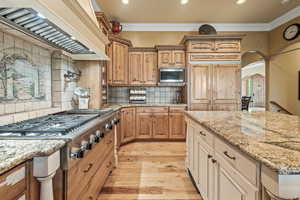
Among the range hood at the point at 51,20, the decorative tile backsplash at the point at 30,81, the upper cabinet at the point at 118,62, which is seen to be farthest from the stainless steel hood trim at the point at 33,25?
the upper cabinet at the point at 118,62

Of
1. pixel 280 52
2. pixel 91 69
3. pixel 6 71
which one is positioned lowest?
pixel 6 71

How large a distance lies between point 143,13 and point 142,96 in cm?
200

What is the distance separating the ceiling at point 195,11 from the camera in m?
3.98

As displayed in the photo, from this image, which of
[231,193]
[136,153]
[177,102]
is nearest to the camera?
[231,193]

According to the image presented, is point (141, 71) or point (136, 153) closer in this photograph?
point (136, 153)

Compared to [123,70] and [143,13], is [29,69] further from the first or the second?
[143,13]

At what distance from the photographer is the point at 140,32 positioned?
508 cm

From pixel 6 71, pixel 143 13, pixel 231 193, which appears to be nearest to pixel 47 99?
pixel 6 71

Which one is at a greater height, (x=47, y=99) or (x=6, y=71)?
(x=6, y=71)

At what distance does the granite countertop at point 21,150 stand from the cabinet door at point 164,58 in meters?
3.81

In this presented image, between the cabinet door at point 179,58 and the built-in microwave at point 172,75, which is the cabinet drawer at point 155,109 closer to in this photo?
the built-in microwave at point 172,75

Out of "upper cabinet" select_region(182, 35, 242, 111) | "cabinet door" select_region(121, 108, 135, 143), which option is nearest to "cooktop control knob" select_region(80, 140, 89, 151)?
"cabinet door" select_region(121, 108, 135, 143)

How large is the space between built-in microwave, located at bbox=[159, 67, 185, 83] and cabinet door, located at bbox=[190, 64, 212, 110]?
0.96 feet

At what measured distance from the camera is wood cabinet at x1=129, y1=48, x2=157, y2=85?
470 centimetres
